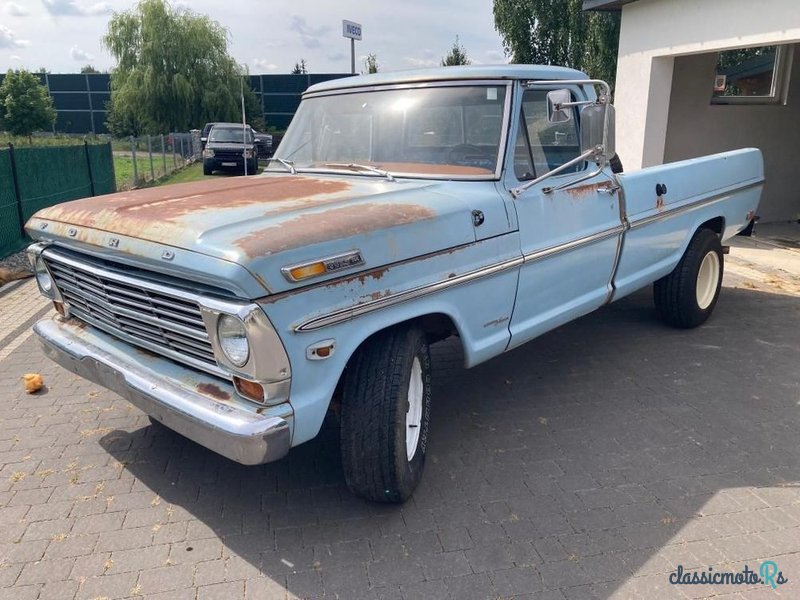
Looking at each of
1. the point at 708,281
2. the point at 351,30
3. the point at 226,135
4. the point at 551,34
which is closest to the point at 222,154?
the point at 226,135

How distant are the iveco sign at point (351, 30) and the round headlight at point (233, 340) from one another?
13.0 metres

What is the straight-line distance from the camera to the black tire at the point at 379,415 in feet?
9.53

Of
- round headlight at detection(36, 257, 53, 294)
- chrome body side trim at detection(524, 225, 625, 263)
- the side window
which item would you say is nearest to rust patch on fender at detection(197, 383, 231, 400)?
round headlight at detection(36, 257, 53, 294)

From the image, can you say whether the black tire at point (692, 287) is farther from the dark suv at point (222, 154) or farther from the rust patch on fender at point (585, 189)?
the dark suv at point (222, 154)

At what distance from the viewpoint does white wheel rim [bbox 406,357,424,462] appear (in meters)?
3.26

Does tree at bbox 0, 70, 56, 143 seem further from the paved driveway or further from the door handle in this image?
the door handle

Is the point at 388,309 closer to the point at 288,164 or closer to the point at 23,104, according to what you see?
the point at 288,164

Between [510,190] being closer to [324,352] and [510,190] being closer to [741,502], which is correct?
[324,352]

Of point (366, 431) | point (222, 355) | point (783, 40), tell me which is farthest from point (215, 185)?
point (783, 40)

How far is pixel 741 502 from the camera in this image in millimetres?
3225

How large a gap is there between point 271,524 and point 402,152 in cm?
217

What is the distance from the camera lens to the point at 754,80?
10.7 metres

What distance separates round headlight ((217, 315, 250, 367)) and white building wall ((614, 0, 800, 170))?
A: 7.24 metres

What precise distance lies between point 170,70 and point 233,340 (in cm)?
3372
